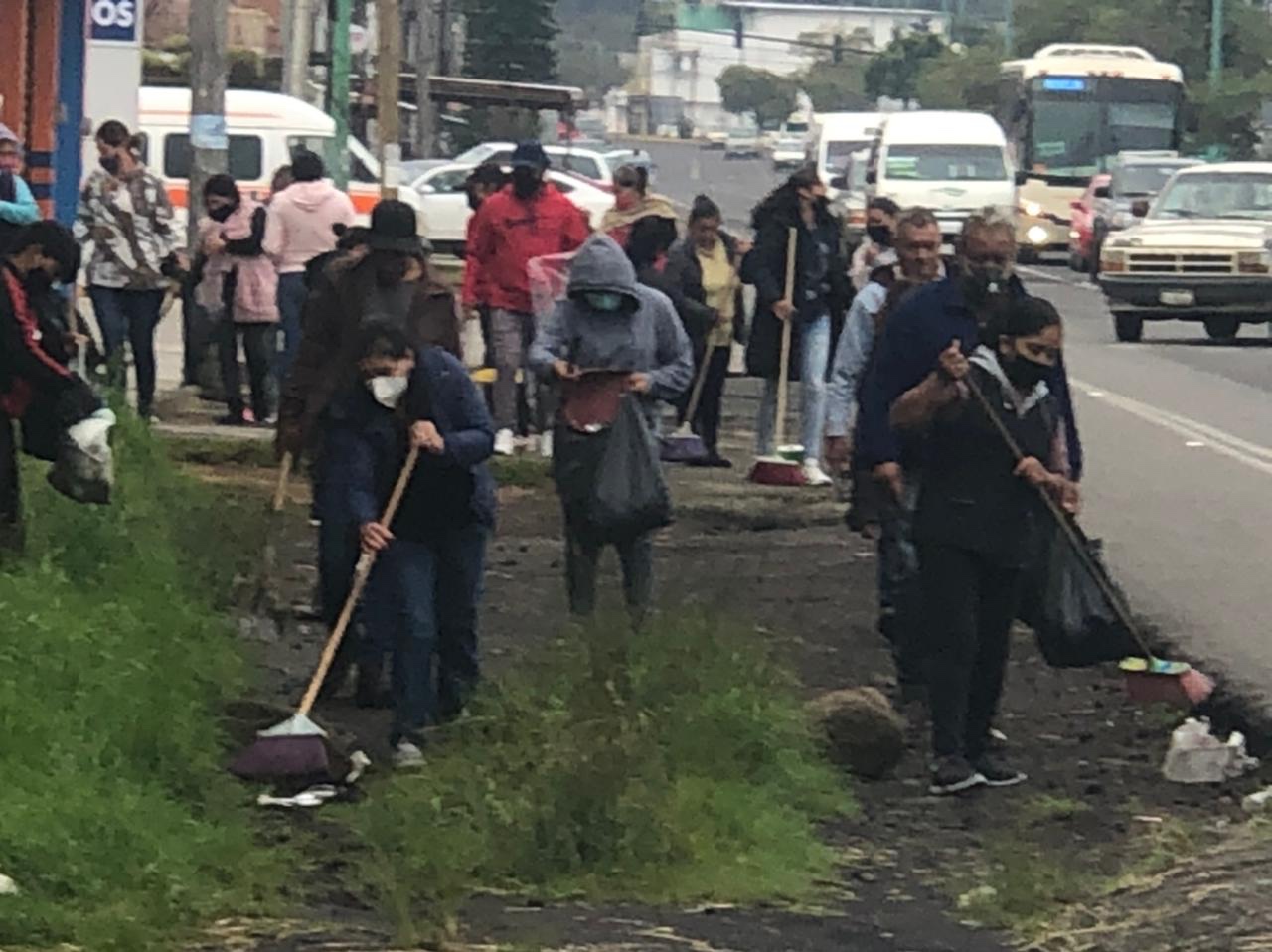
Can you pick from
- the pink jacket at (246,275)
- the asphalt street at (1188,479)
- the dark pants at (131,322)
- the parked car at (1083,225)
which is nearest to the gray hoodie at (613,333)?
the asphalt street at (1188,479)

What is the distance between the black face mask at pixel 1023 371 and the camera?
923cm

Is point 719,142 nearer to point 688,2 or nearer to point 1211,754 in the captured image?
point 688,2

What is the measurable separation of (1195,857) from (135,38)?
628 inches

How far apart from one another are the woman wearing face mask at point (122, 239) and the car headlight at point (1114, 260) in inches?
571

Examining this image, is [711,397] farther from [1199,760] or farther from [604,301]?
[1199,760]

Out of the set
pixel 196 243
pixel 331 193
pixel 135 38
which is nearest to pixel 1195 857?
pixel 331 193

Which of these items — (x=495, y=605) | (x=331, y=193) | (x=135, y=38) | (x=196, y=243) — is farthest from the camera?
(x=135, y=38)

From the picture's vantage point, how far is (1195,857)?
8.12 meters

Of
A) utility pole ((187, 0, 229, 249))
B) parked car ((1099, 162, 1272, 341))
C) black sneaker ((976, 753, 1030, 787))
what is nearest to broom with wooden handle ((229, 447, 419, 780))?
black sneaker ((976, 753, 1030, 787))

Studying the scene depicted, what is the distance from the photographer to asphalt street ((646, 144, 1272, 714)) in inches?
488

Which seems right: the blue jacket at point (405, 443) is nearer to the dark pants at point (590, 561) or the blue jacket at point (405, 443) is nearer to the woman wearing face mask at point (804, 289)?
the dark pants at point (590, 561)

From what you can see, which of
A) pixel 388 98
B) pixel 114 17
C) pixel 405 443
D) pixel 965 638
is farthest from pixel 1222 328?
pixel 405 443

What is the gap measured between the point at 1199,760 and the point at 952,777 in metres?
0.80

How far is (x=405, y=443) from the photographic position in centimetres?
938
